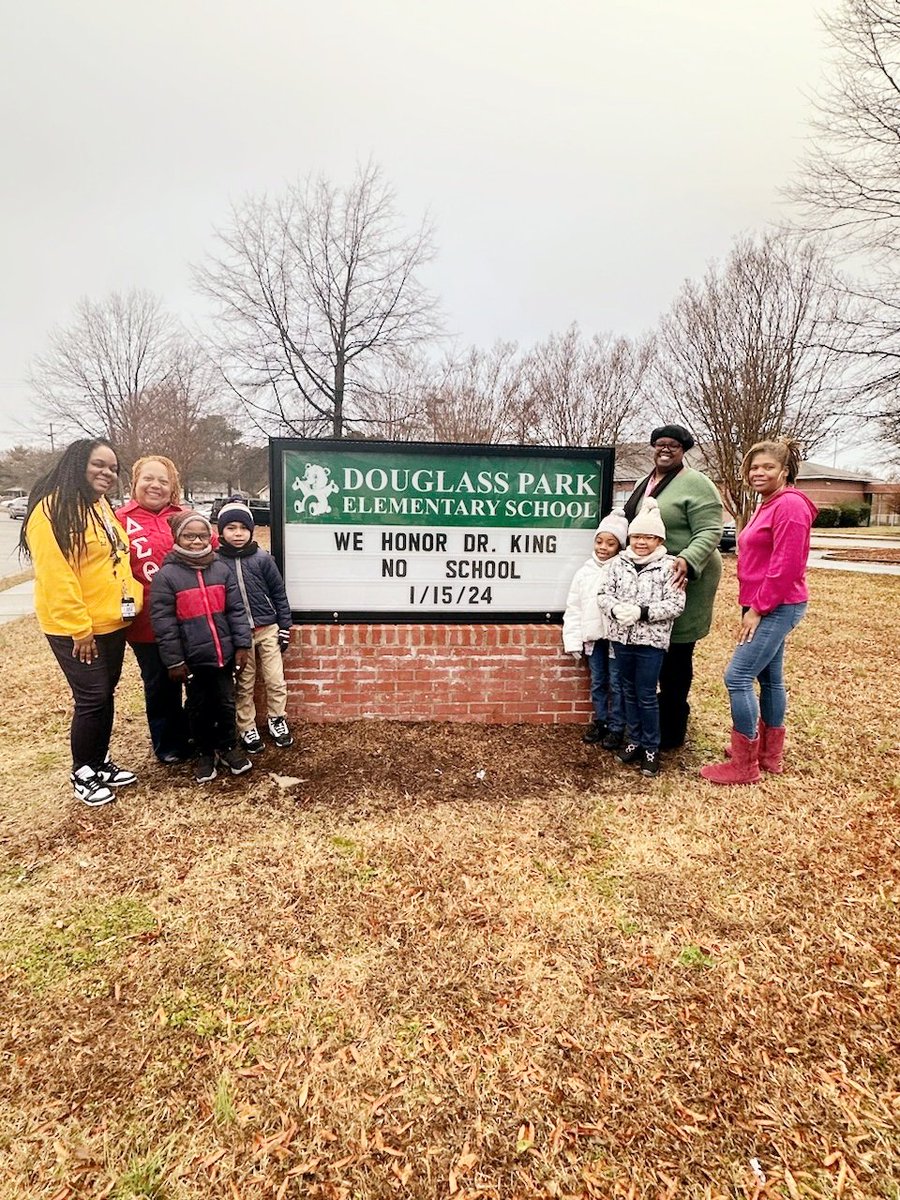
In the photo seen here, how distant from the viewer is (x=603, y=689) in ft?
14.0

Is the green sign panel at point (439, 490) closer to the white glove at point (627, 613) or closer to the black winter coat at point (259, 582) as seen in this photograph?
the black winter coat at point (259, 582)

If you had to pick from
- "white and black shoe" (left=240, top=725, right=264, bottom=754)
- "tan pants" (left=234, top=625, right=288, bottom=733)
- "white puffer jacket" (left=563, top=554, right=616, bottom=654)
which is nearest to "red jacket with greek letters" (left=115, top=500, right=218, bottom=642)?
"tan pants" (left=234, top=625, right=288, bottom=733)

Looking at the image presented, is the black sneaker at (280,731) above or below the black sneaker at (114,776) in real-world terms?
above

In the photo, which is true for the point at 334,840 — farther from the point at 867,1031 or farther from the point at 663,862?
the point at 867,1031

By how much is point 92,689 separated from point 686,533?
343 centimetres

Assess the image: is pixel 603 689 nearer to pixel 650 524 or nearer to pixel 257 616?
pixel 650 524

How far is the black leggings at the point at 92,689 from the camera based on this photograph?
3.22 meters

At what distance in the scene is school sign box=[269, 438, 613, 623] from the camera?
419cm

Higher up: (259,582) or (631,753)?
(259,582)

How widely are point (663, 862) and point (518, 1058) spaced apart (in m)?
1.27

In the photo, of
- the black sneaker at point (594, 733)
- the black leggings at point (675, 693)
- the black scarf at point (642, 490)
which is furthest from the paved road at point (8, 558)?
the black leggings at point (675, 693)

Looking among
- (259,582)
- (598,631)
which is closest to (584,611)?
(598,631)

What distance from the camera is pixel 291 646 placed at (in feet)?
13.8

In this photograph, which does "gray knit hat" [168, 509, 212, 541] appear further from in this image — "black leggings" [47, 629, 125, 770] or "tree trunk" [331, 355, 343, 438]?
"tree trunk" [331, 355, 343, 438]
